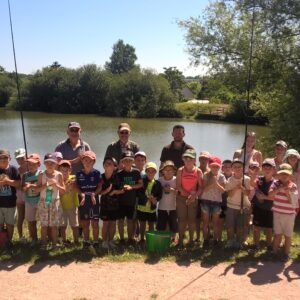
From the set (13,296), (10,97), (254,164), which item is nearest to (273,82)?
(254,164)

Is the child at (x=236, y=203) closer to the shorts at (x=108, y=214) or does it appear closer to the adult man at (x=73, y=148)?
the shorts at (x=108, y=214)

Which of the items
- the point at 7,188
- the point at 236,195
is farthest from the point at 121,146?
the point at 236,195

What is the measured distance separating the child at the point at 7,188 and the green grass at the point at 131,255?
1.37 feet

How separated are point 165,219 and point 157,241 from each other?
0.46 m

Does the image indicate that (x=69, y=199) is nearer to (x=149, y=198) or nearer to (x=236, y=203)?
(x=149, y=198)

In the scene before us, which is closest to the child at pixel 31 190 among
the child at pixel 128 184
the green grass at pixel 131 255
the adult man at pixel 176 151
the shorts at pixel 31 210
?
the shorts at pixel 31 210

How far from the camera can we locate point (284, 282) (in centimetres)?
462

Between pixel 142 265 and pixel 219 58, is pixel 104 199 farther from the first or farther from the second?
pixel 219 58

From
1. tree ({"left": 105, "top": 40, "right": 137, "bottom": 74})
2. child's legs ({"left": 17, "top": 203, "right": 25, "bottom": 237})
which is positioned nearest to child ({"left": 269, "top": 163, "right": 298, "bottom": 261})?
child's legs ({"left": 17, "top": 203, "right": 25, "bottom": 237})

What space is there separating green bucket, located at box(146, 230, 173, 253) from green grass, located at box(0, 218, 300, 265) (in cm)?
A: 9

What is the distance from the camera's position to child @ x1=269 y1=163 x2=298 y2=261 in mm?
5234

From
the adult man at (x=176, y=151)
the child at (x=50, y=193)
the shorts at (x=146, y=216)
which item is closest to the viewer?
the child at (x=50, y=193)

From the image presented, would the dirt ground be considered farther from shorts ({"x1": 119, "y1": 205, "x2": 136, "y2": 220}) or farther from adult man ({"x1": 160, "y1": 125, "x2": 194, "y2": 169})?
adult man ({"x1": 160, "y1": 125, "x2": 194, "y2": 169})

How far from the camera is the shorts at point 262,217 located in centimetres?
552
